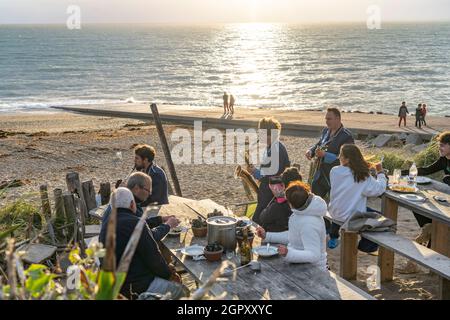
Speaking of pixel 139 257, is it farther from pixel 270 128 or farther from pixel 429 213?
pixel 429 213

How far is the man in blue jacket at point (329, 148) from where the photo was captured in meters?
6.61

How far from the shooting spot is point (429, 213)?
18.1 ft

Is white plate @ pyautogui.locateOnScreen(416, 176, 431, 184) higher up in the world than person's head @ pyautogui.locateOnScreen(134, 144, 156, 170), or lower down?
lower down

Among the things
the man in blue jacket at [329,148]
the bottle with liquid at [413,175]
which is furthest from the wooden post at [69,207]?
the bottle with liquid at [413,175]

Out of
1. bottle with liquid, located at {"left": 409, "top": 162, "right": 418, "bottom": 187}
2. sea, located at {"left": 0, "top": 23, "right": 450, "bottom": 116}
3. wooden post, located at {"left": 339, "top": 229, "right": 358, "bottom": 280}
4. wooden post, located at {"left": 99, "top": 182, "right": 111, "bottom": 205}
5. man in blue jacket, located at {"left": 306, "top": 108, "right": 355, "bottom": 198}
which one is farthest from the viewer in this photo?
sea, located at {"left": 0, "top": 23, "right": 450, "bottom": 116}

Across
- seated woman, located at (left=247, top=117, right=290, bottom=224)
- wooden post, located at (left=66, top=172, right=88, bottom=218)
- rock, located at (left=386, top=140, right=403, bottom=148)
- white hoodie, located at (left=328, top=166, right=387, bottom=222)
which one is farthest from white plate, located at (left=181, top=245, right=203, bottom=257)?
rock, located at (left=386, top=140, right=403, bottom=148)

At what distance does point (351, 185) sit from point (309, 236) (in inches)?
68.8

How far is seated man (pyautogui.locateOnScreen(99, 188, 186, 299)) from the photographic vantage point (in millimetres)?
3836

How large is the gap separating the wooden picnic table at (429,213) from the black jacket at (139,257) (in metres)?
2.97

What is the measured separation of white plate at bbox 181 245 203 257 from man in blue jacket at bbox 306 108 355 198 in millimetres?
2841

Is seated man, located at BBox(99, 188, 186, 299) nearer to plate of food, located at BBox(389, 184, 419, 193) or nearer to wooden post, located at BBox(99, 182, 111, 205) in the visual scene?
plate of food, located at BBox(389, 184, 419, 193)

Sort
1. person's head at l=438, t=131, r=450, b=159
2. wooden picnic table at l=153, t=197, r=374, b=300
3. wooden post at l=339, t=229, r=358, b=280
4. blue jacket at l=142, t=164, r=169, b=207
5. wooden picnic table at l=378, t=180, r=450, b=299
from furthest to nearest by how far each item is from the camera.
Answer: person's head at l=438, t=131, r=450, b=159, blue jacket at l=142, t=164, r=169, b=207, wooden post at l=339, t=229, r=358, b=280, wooden picnic table at l=378, t=180, r=450, b=299, wooden picnic table at l=153, t=197, r=374, b=300

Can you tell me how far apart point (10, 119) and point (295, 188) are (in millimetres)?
29467

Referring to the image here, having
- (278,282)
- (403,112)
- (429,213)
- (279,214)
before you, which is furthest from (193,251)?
(403,112)
